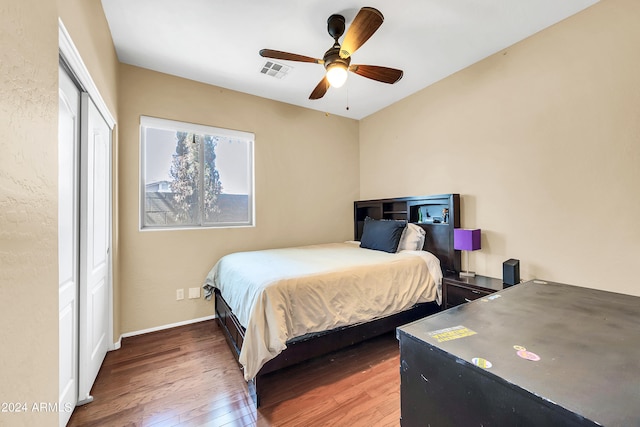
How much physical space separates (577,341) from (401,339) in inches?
21.3

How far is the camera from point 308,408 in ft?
5.48

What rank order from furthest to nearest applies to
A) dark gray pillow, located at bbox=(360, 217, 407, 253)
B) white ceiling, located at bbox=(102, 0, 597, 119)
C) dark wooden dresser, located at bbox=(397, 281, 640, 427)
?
dark gray pillow, located at bbox=(360, 217, 407, 253)
white ceiling, located at bbox=(102, 0, 597, 119)
dark wooden dresser, located at bbox=(397, 281, 640, 427)

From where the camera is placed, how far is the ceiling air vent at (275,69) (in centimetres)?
269

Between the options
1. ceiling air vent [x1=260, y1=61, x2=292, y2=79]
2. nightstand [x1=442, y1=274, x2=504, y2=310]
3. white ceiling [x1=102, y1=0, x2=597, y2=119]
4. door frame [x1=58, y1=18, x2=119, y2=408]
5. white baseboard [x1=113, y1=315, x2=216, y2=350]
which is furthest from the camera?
ceiling air vent [x1=260, y1=61, x2=292, y2=79]

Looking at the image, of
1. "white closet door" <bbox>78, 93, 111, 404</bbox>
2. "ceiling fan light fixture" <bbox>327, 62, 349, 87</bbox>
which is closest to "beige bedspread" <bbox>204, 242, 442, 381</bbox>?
"white closet door" <bbox>78, 93, 111, 404</bbox>

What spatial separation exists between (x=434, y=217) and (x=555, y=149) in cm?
129

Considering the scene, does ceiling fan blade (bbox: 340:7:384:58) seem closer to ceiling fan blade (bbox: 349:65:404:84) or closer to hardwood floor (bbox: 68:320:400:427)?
ceiling fan blade (bbox: 349:65:404:84)

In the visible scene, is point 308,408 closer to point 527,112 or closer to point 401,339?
point 401,339

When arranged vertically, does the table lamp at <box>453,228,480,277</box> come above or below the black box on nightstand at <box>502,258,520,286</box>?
above

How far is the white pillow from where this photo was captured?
3.07 m

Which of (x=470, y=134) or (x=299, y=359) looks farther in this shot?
(x=470, y=134)

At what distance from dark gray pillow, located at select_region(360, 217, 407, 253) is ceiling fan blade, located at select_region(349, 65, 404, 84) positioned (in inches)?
65.3

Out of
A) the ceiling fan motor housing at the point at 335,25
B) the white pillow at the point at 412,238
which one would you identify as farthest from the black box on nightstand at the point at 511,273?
the ceiling fan motor housing at the point at 335,25

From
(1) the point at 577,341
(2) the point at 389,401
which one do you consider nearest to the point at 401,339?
(1) the point at 577,341
